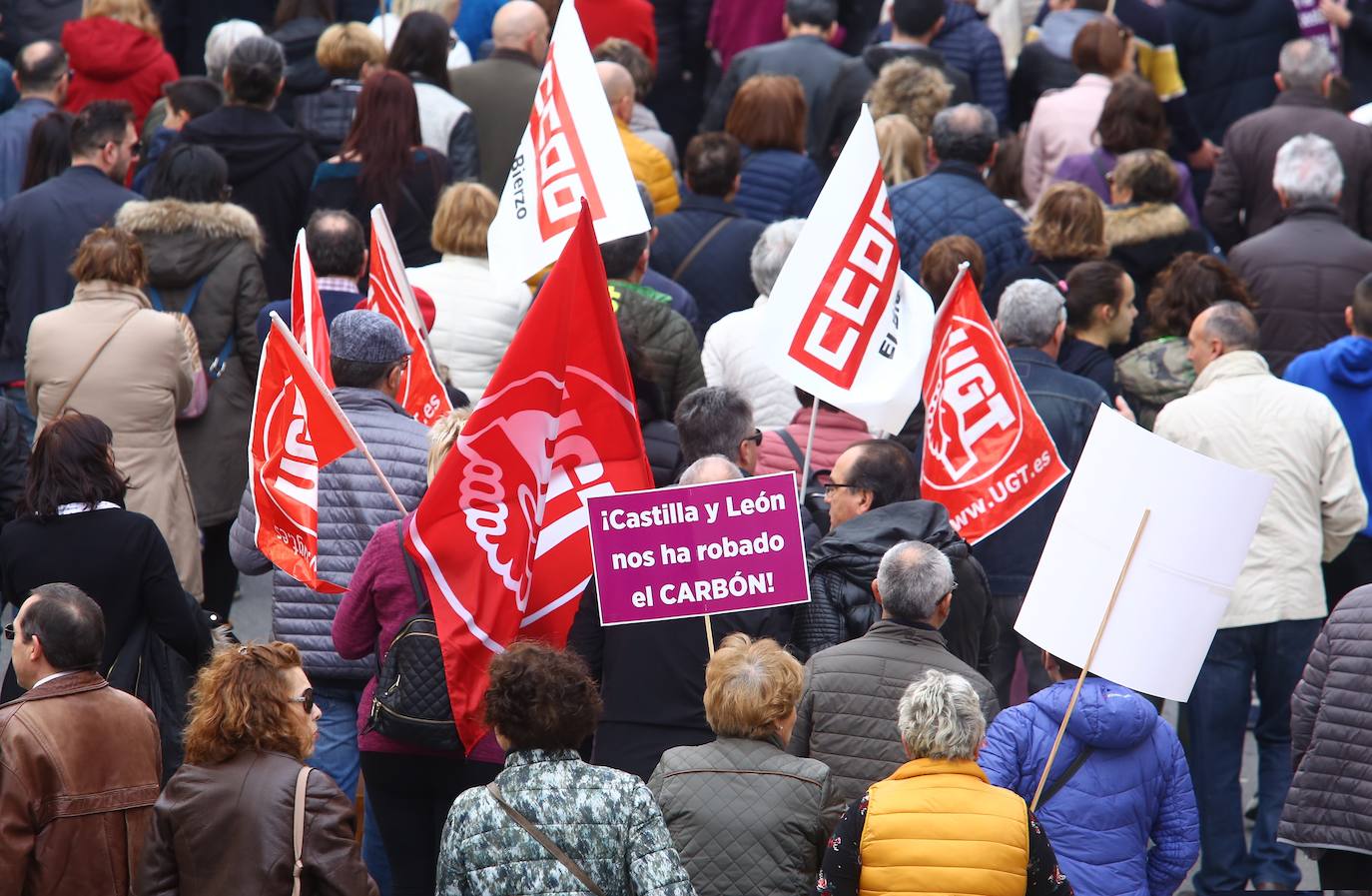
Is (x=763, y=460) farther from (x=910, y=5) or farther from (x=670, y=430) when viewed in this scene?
(x=910, y=5)

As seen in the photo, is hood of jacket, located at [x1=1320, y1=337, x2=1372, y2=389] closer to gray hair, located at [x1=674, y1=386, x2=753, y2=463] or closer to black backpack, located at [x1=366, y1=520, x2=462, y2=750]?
gray hair, located at [x1=674, y1=386, x2=753, y2=463]

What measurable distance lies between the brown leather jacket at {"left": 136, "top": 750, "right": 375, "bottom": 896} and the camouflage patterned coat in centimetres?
37

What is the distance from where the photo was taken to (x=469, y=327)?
8.72 m

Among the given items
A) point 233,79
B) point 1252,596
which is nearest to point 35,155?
point 233,79

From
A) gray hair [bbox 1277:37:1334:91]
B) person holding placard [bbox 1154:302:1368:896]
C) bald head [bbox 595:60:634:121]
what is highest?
gray hair [bbox 1277:37:1334:91]

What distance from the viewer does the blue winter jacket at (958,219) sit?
948 centimetres

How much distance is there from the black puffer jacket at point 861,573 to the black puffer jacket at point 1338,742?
113 centimetres

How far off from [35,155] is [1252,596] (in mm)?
5935

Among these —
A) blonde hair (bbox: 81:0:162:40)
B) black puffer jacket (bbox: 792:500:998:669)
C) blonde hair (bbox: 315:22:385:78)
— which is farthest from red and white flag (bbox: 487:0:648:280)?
blonde hair (bbox: 81:0:162:40)

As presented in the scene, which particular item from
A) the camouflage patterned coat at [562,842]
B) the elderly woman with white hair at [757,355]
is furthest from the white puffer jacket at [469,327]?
the camouflage patterned coat at [562,842]

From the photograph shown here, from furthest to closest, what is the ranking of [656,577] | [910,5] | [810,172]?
1. [910,5]
2. [810,172]
3. [656,577]

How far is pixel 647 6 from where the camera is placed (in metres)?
13.0

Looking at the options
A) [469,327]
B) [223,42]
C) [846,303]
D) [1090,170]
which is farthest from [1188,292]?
[223,42]

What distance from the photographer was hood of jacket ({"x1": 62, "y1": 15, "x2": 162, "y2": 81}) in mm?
11656
